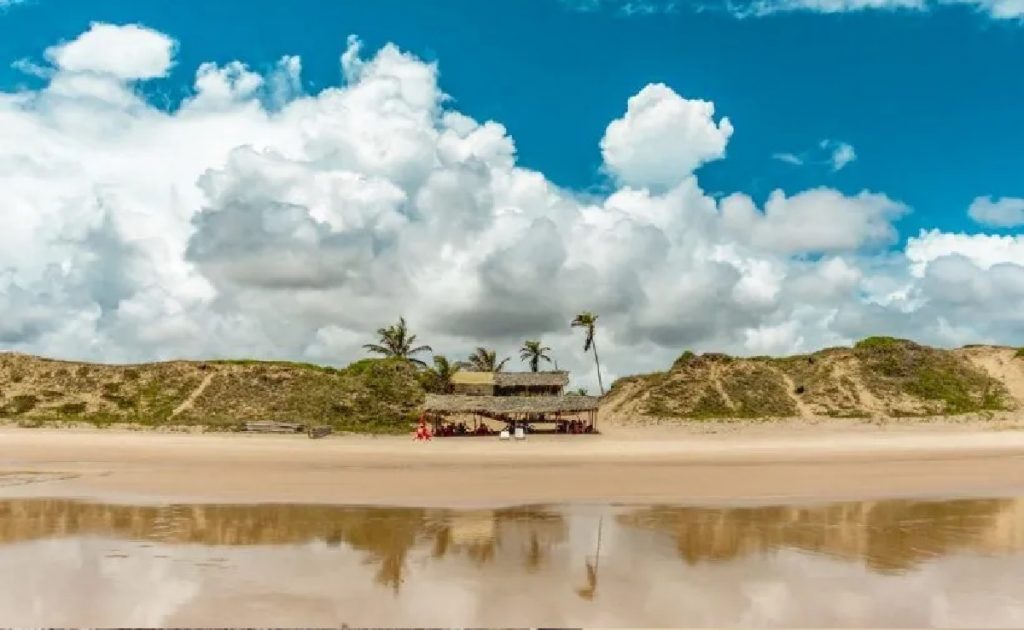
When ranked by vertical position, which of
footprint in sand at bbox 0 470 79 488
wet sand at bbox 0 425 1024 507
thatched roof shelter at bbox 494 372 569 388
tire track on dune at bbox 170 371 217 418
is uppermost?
thatched roof shelter at bbox 494 372 569 388

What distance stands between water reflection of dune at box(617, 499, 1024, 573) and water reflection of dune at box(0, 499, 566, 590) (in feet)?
9.00

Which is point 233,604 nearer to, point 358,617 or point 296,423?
point 358,617

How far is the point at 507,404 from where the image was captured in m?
57.4

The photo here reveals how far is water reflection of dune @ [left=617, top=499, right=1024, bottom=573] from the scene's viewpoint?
13.5m

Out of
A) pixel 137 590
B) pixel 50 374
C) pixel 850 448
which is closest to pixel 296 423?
pixel 50 374

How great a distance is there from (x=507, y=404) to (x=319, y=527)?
41418 millimetres

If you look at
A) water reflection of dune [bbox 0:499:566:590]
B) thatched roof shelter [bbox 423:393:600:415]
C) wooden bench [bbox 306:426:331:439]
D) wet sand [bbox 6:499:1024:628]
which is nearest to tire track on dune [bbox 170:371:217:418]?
wooden bench [bbox 306:426:331:439]

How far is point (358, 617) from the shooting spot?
936 cm

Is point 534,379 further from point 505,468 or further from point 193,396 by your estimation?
point 505,468

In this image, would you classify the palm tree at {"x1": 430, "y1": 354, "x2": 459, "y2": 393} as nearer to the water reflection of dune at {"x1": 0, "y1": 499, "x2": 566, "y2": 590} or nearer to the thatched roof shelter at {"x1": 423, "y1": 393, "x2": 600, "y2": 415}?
the thatched roof shelter at {"x1": 423, "y1": 393, "x2": 600, "y2": 415}

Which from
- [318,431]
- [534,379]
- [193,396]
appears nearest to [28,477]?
[318,431]

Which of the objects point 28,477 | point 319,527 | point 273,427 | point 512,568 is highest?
point 273,427

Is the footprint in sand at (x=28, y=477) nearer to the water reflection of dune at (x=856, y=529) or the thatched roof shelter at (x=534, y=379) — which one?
the water reflection of dune at (x=856, y=529)

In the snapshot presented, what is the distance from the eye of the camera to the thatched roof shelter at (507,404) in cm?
5588
